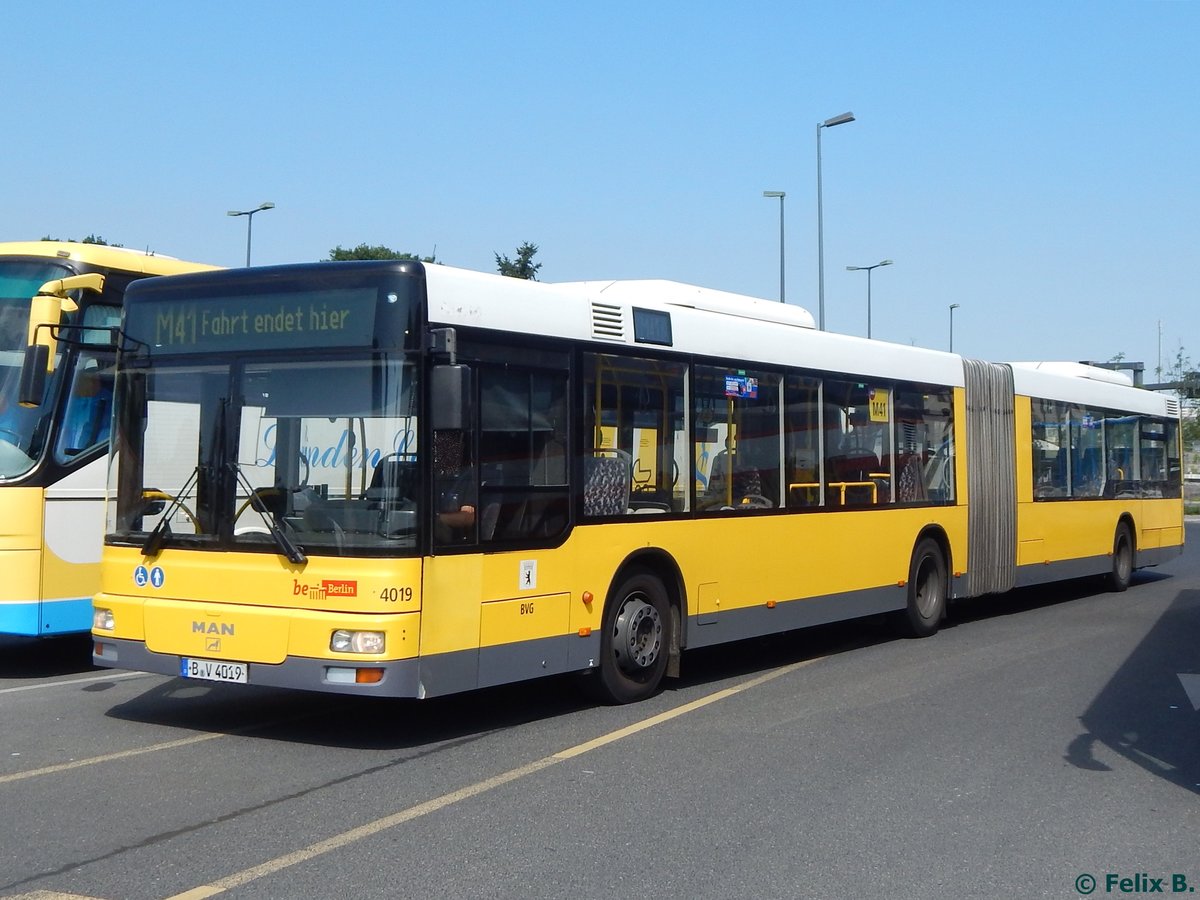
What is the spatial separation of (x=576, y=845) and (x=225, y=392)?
12.7 feet

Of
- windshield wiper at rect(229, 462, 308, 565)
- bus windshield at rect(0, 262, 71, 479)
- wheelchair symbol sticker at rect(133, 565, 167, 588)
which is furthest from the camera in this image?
bus windshield at rect(0, 262, 71, 479)

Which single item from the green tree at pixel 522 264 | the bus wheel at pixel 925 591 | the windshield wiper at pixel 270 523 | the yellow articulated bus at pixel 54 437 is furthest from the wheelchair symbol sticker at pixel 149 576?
the green tree at pixel 522 264

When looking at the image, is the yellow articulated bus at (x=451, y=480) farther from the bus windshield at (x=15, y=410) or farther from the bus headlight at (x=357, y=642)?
the bus windshield at (x=15, y=410)

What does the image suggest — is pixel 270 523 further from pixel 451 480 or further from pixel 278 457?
pixel 451 480

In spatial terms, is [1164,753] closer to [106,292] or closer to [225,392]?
[225,392]

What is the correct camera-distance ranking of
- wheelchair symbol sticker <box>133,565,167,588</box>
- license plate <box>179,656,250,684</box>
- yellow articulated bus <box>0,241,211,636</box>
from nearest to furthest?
license plate <box>179,656,250,684</box>
wheelchair symbol sticker <box>133,565,167,588</box>
yellow articulated bus <box>0,241,211,636</box>

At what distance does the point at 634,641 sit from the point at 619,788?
2.73 metres

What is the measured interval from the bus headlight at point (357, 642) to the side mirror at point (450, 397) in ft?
4.12

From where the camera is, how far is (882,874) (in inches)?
221

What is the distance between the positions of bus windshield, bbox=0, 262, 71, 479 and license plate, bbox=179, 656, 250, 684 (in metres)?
3.30

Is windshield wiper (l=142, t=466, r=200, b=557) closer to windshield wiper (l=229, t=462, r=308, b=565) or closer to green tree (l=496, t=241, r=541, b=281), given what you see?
windshield wiper (l=229, t=462, r=308, b=565)

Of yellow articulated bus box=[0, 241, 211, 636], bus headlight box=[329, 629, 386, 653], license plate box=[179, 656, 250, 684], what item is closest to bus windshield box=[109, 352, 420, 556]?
bus headlight box=[329, 629, 386, 653]

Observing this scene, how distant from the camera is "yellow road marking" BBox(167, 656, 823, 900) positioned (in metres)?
5.39

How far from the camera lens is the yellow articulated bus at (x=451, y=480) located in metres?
7.89
